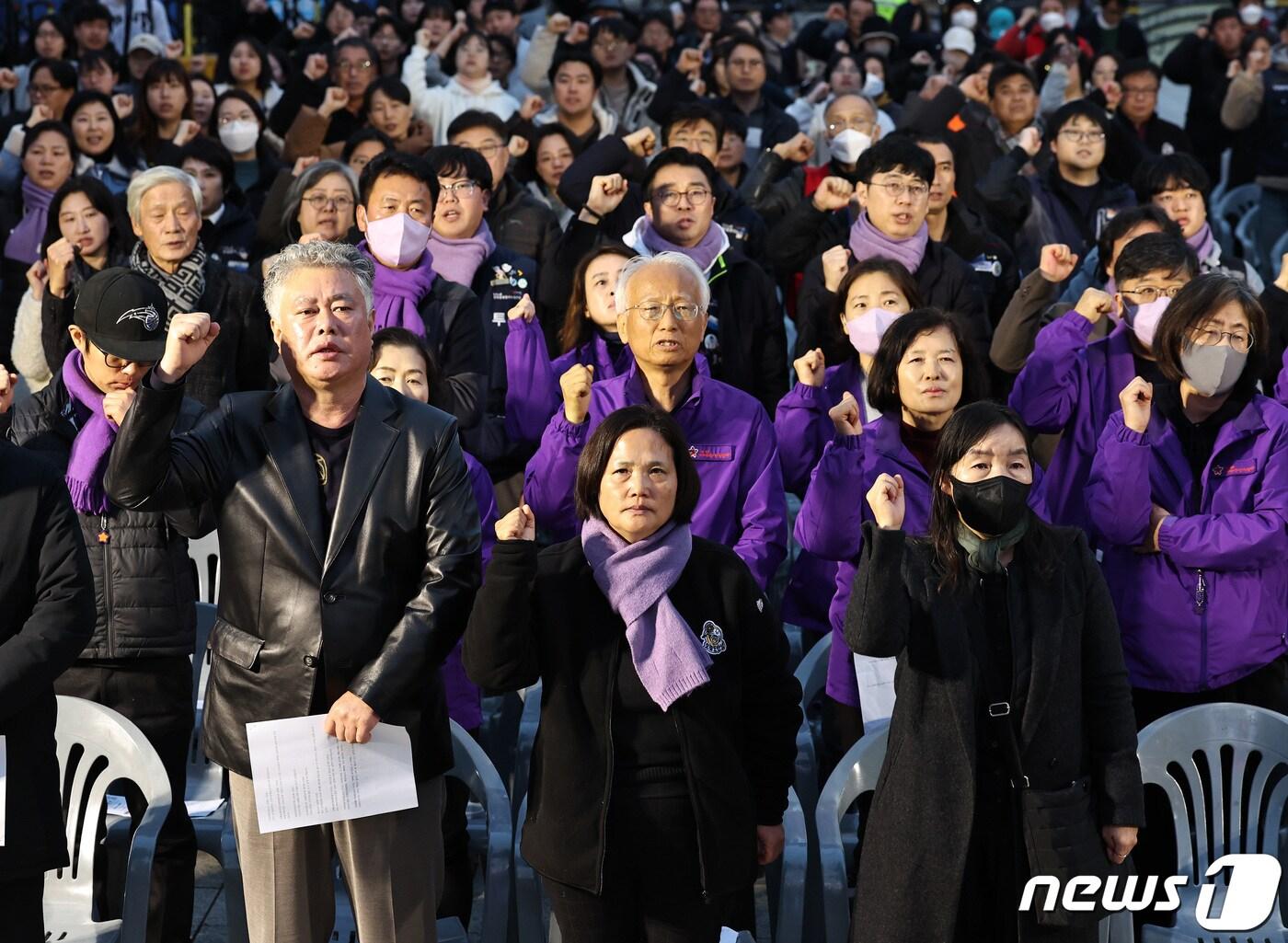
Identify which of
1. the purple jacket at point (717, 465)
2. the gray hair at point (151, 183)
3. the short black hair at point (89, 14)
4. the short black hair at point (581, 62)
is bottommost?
the purple jacket at point (717, 465)

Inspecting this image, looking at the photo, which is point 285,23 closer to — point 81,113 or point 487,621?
point 81,113

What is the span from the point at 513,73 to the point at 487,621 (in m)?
8.53

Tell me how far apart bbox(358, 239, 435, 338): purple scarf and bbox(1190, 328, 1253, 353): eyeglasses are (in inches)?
100

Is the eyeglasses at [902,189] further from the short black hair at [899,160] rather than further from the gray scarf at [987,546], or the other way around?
the gray scarf at [987,546]

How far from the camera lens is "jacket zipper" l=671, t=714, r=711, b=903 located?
3.68m

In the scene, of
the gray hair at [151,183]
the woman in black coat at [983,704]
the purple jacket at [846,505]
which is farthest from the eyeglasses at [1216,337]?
the gray hair at [151,183]

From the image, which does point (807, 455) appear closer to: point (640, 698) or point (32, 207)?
point (640, 698)

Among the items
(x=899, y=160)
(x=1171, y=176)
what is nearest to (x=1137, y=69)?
(x=1171, y=176)

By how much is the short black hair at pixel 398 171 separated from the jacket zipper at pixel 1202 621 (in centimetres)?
305

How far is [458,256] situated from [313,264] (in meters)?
2.70

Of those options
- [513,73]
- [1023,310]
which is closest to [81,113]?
[513,73]

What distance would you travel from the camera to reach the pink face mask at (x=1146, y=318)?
5203mm

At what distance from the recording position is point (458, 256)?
20.9 ft

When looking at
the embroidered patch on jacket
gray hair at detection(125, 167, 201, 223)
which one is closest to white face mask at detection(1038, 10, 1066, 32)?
gray hair at detection(125, 167, 201, 223)
